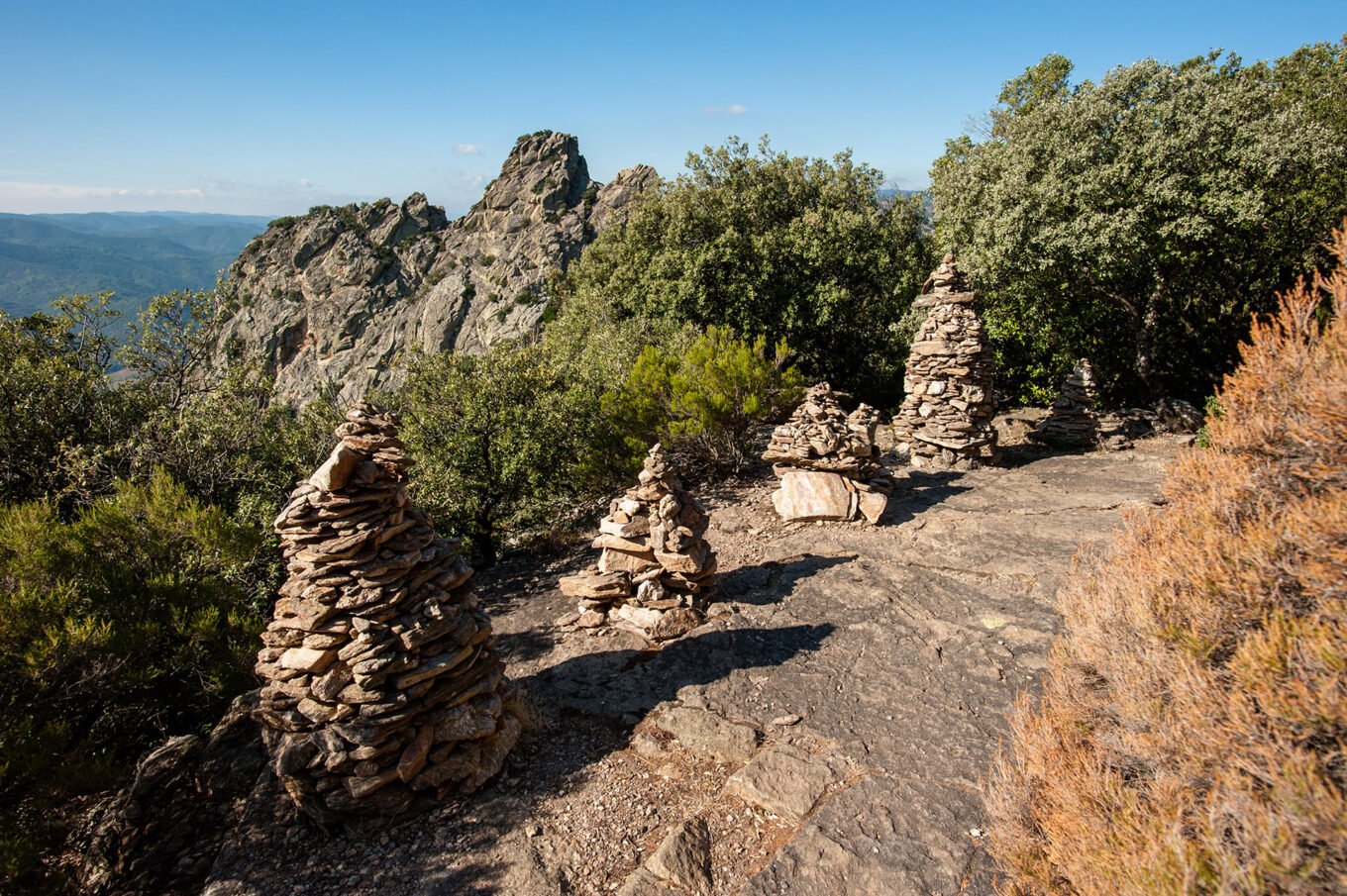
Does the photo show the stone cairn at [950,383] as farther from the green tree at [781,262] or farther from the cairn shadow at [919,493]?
the green tree at [781,262]

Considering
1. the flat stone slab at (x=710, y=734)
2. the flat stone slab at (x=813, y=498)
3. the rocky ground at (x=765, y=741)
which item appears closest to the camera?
the rocky ground at (x=765, y=741)

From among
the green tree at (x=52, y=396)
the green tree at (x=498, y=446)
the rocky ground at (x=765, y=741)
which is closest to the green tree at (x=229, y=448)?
the green tree at (x=52, y=396)

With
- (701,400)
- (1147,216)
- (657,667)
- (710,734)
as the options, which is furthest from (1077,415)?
(710,734)

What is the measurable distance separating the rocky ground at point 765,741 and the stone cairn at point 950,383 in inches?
116

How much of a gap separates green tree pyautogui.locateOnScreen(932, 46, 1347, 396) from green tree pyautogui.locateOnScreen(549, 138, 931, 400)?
3.42 meters

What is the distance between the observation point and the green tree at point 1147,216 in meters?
12.2

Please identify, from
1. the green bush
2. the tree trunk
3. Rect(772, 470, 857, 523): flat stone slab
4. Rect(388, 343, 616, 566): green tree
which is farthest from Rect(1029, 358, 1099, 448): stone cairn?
the green bush

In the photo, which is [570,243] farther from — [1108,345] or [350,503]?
[350,503]

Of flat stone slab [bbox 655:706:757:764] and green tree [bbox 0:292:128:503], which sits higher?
green tree [bbox 0:292:128:503]

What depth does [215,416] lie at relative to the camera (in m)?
10.3

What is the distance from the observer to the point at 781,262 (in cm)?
1994

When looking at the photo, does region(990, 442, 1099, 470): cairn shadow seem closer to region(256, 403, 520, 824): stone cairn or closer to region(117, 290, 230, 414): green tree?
region(256, 403, 520, 824): stone cairn

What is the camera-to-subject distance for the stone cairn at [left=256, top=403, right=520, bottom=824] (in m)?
4.82

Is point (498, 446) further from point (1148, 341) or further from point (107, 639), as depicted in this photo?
point (1148, 341)
